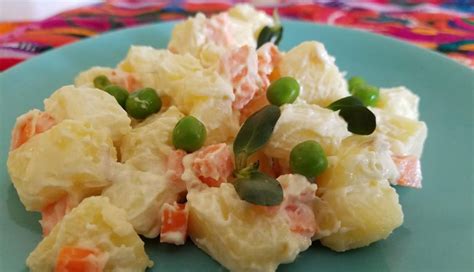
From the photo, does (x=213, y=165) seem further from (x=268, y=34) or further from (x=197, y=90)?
(x=268, y=34)

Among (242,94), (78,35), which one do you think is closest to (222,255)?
(242,94)

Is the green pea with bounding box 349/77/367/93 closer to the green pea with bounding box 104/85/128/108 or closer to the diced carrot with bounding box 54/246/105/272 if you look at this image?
the green pea with bounding box 104/85/128/108

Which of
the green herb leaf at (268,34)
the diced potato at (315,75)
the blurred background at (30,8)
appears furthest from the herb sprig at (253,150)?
the blurred background at (30,8)

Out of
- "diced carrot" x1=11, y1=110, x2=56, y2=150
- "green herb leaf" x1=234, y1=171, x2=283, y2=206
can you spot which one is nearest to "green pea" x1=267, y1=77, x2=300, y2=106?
"green herb leaf" x1=234, y1=171, x2=283, y2=206

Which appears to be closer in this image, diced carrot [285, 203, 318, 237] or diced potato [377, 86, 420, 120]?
diced carrot [285, 203, 318, 237]

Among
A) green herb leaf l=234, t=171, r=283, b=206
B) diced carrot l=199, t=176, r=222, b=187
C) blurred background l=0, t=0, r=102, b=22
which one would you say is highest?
green herb leaf l=234, t=171, r=283, b=206

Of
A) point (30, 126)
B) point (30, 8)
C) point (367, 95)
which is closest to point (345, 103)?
point (367, 95)
